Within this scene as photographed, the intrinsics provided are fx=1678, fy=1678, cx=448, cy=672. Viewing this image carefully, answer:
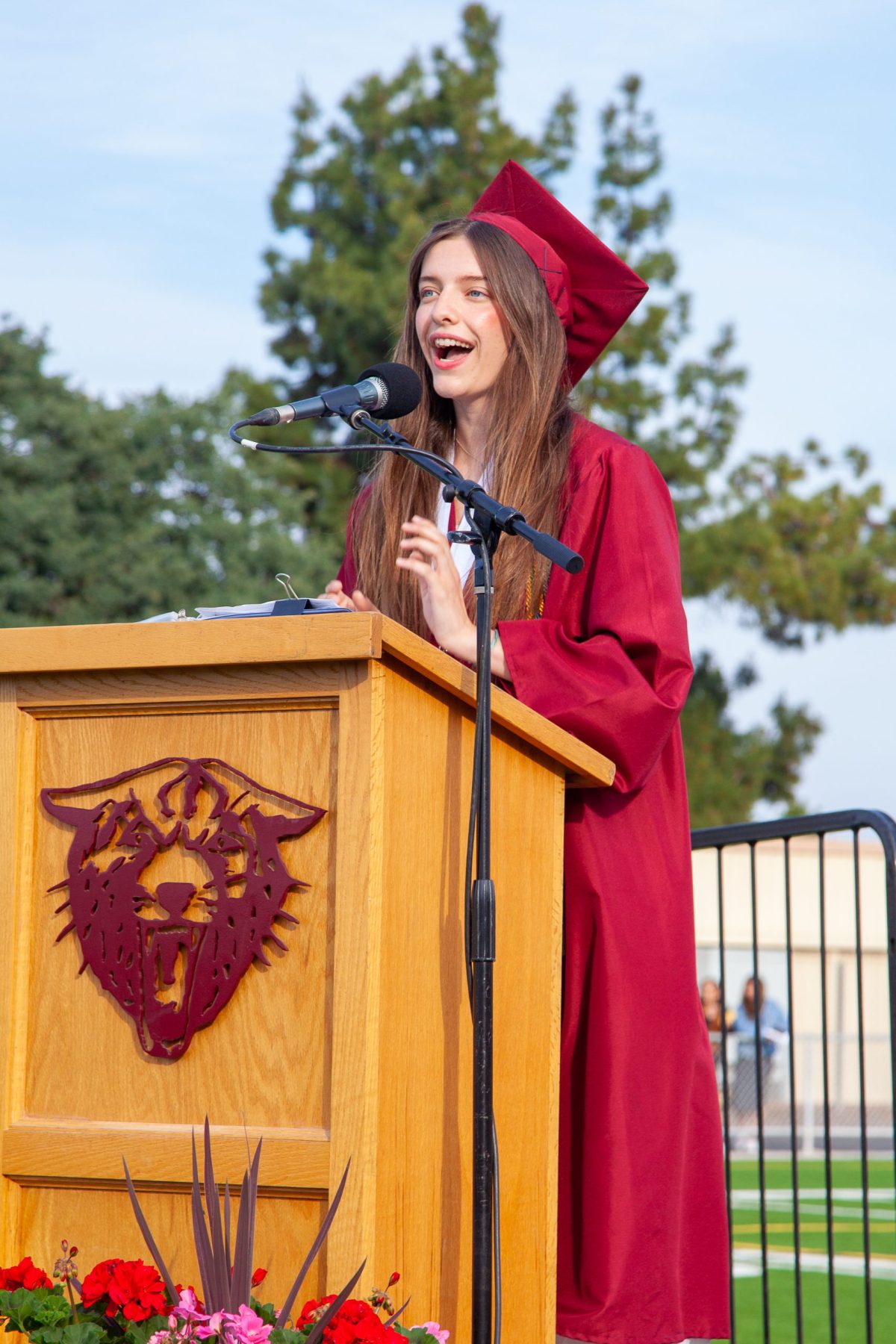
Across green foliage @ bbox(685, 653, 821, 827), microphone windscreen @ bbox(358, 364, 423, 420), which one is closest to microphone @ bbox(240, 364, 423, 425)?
microphone windscreen @ bbox(358, 364, 423, 420)

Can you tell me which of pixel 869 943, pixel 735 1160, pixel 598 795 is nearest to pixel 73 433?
pixel 735 1160

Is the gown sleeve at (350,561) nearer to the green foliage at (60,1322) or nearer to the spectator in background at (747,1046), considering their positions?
the green foliage at (60,1322)

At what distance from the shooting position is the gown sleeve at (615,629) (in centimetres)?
273

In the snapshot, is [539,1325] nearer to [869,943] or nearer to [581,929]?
[581,929]

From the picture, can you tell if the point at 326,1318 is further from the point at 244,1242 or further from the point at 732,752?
the point at 732,752

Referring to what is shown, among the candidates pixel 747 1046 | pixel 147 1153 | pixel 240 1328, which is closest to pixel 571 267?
pixel 147 1153

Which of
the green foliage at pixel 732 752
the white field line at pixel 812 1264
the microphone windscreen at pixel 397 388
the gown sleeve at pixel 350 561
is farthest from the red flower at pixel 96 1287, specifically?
the green foliage at pixel 732 752

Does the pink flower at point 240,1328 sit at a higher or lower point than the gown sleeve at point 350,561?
lower

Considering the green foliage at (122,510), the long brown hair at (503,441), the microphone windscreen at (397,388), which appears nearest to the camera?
the microphone windscreen at (397,388)

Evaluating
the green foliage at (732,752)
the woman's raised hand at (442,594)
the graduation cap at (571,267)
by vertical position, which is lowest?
the woman's raised hand at (442,594)

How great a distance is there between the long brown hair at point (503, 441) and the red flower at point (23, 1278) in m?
1.39

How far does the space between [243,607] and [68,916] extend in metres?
0.52

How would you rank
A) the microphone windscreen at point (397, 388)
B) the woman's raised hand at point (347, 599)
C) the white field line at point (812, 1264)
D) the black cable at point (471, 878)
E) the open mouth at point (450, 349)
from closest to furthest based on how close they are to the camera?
the black cable at point (471, 878)
the microphone windscreen at point (397, 388)
the woman's raised hand at point (347, 599)
the open mouth at point (450, 349)
the white field line at point (812, 1264)

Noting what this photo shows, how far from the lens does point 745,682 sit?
2456 cm
